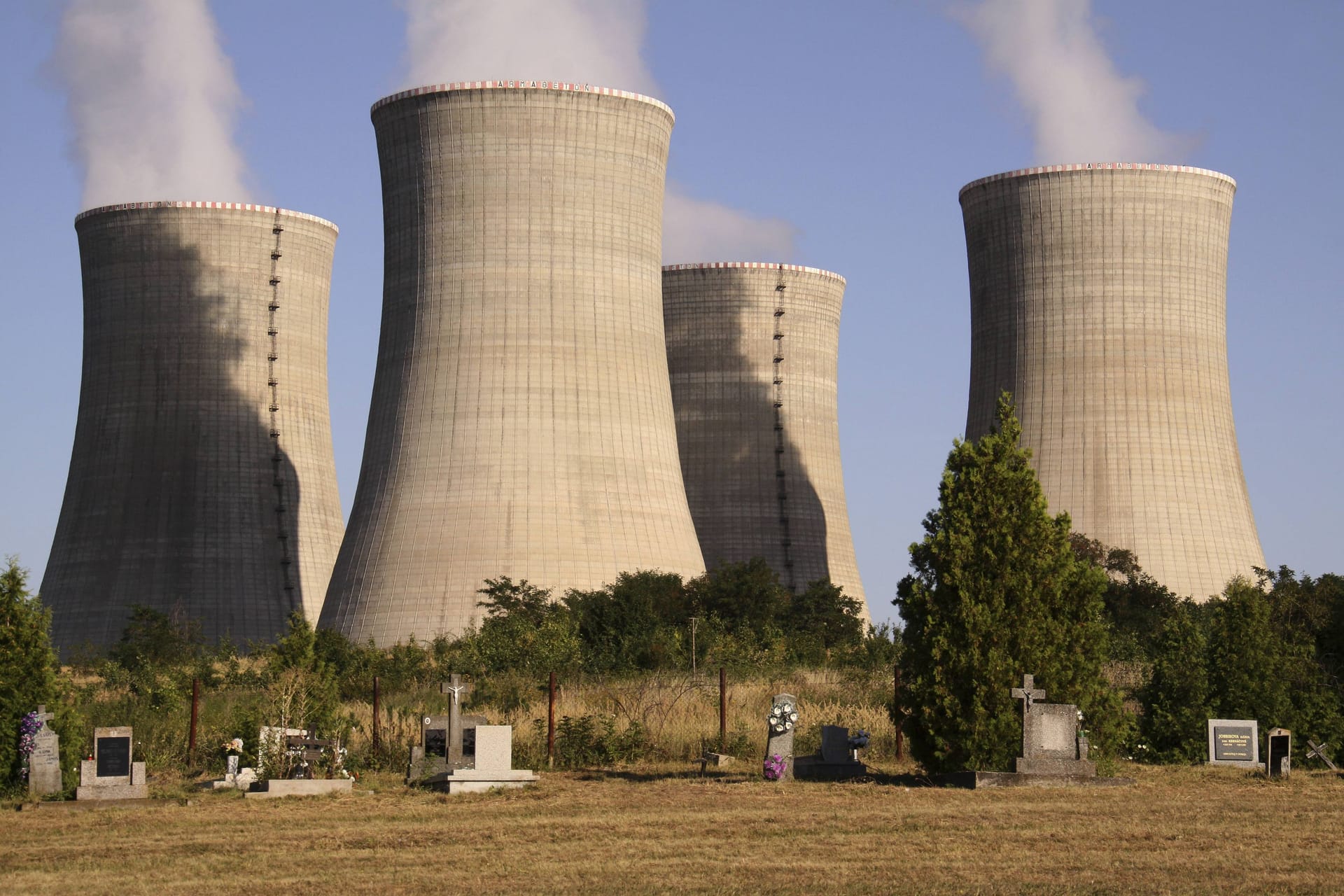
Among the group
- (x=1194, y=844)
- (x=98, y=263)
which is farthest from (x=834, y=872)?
(x=98, y=263)

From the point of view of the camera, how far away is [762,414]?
45.5 metres

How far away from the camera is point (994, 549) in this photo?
55.0 ft

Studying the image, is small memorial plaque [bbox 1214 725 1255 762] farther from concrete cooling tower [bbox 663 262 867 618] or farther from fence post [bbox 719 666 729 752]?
concrete cooling tower [bbox 663 262 867 618]

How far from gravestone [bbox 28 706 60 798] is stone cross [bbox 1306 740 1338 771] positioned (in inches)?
445

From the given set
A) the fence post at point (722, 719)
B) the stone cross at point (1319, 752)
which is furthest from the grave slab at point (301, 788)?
the stone cross at point (1319, 752)

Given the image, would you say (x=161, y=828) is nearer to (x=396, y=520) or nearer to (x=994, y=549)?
(x=994, y=549)

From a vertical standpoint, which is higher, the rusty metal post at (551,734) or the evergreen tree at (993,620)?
the evergreen tree at (993,620)

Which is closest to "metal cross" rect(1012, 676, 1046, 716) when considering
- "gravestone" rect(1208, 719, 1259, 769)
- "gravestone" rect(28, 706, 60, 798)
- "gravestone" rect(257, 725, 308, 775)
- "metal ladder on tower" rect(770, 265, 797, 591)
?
"gravestone" rect(1208, 719, 1259, 769)

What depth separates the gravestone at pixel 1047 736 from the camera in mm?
15789

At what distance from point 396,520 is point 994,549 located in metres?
16.0

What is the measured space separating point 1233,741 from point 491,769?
23.7 feet

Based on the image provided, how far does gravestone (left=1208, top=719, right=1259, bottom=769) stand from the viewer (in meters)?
18.9

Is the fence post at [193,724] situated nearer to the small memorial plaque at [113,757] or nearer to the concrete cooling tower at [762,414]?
the small memorial plaque at [113,757]

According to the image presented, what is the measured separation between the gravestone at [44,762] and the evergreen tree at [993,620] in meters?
6.97
